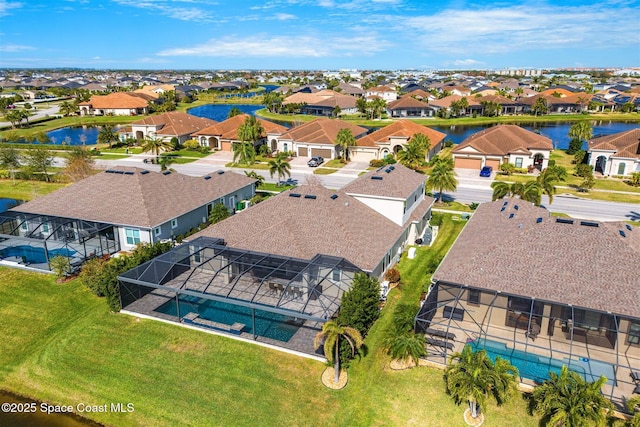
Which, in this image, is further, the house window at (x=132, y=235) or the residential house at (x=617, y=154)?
the residential house at (x=617, y=154)

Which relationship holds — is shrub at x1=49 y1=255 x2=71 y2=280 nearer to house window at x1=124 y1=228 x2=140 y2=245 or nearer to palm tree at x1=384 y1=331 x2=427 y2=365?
house window at x1=124 y1=228 x2=140 y2=245

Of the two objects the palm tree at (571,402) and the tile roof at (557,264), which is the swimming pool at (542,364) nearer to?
the tile roof at (557,264)

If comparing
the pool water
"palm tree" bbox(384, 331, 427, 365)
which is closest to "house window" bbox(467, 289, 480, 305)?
"palm tree" bbox(384, 331, 427, 365)

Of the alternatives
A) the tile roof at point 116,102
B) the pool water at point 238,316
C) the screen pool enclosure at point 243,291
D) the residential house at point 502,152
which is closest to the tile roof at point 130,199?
the screen pool enclosure at point 243,291

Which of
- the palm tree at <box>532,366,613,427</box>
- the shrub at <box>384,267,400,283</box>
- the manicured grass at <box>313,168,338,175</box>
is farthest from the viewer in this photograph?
the manicured grass at <box>313,168,338,175</box>

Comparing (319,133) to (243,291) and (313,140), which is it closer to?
(313,140)

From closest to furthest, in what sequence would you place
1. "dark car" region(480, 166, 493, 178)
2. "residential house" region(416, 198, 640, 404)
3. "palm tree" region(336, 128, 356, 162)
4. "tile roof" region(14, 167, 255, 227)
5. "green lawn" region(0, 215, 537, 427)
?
"green lawn" region(0, 215, 537, 427) → "residential house" region(416, 198, 640, 404) → "tile roof" region(14, 167, 255, 227) → "dark car" region(480, 166, 493, 178) → "palm tree" region(336, 128, 356, 162)

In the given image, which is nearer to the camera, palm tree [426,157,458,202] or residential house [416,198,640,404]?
residential house [416,198,640,404]
